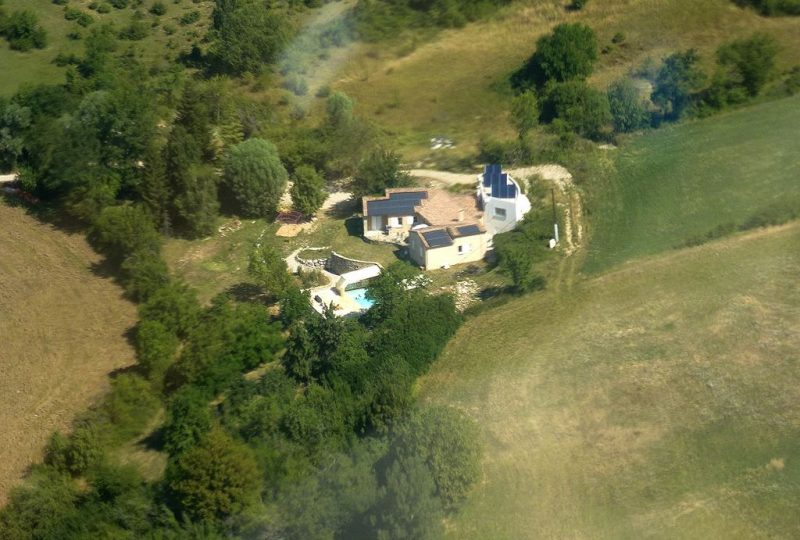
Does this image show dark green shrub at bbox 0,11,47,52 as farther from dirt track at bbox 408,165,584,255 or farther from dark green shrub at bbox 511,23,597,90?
dark green shrub at bbox 511,23,597,90

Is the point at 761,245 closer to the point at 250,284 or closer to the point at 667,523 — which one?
the point at 667,523

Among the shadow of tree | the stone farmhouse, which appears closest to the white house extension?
the stone farmhouse

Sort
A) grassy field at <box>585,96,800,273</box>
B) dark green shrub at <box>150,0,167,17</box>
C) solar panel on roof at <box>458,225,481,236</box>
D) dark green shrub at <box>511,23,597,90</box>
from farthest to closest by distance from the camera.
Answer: dark green shrub at <box>150,0,167,17</box> → dark green shrub at <box>511,23,597,90</box> → solar panel on roof at <box>458,225,481,236</box> → grassy field at <box>585,96,800,273</box>

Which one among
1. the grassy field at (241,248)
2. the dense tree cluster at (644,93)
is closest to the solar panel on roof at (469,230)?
the grassy field at (241,248)

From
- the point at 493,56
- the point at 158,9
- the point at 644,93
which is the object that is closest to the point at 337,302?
the point at 644,93

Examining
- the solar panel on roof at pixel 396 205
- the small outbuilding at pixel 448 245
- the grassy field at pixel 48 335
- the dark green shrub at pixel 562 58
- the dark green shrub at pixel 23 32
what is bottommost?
the grassy field at pixel 48 335

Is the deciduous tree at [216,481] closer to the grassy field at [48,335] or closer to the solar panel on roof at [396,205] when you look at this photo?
the grassy field at [48,335]
